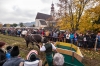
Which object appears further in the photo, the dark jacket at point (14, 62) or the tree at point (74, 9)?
the tree at point (74, 9)

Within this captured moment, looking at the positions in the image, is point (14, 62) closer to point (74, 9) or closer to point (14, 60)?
point (14, 60)

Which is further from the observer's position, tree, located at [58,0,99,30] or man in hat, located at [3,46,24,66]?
tree, located at [58,0,99,30]

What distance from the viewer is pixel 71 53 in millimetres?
9305

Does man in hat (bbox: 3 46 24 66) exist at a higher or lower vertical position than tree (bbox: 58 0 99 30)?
lower

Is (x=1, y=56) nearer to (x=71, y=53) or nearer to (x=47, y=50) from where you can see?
(x=47, y=50)

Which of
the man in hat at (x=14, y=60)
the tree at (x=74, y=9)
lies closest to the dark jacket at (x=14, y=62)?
the man in hat at (x=14, y=60)

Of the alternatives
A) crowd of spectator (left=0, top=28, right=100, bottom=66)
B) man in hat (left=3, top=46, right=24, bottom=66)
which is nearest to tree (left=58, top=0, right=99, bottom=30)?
crowd of spectator (left=0, top=28, right=100, bottom=66)

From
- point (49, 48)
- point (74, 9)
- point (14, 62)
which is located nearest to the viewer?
point (14, 62)

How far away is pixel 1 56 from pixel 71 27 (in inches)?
970

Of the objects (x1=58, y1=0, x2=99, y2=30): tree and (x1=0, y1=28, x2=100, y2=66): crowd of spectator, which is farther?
(x1=58, y1=0, x2=99, y2=30): tree

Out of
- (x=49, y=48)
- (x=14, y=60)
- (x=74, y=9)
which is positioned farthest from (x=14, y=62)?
(x=74, y=9)

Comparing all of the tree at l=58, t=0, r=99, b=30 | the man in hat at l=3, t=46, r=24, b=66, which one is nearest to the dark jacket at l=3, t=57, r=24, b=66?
the man in hat at l=3, t=46, r=24, b=66

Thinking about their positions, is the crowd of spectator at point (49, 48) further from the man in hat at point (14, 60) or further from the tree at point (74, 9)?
the tree at point (74, 9)

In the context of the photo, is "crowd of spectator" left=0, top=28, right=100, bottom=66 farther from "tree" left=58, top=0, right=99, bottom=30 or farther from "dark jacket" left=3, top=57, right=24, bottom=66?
"tree" left=58, top=0, right=99, bottom=30
